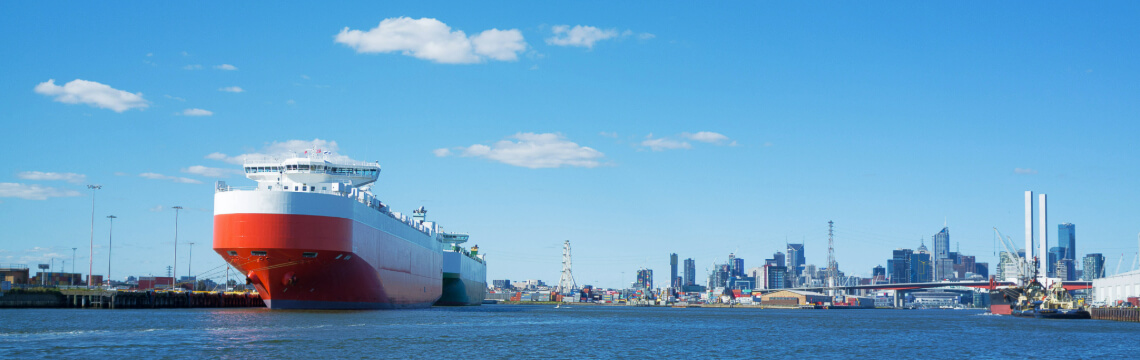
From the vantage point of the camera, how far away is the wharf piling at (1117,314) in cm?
8193

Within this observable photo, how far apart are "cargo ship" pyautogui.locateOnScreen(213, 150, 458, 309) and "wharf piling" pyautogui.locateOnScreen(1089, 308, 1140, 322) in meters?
62.1

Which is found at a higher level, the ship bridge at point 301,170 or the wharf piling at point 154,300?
the ship bridge at point 301,170

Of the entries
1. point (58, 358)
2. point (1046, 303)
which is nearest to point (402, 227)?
point (58, 358)

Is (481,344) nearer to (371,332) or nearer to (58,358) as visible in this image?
(371,332)

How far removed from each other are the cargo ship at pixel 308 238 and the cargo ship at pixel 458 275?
33.0 metres

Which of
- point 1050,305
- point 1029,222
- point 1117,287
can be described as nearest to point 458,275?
point 1050,305

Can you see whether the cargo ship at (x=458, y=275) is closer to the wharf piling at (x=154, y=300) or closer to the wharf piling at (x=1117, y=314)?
the wharf piling at (x=154, y=300)

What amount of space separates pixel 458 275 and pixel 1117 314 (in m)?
68.8

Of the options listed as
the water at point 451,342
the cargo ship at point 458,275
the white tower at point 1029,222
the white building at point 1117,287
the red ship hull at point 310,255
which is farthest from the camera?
the white tower at point 1029,222

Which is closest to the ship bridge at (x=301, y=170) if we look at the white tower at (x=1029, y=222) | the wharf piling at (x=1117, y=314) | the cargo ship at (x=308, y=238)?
the cargo ship at (x=308, y=238)

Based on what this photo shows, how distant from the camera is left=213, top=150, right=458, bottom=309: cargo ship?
56875mm

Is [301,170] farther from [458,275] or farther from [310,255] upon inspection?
[458,275]

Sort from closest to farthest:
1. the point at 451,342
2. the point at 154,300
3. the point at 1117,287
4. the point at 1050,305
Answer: the point at 451,342 < the point at 154,300 < the point at 1050,305 < the point at 1117,287

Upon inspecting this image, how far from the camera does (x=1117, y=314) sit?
87.1m
